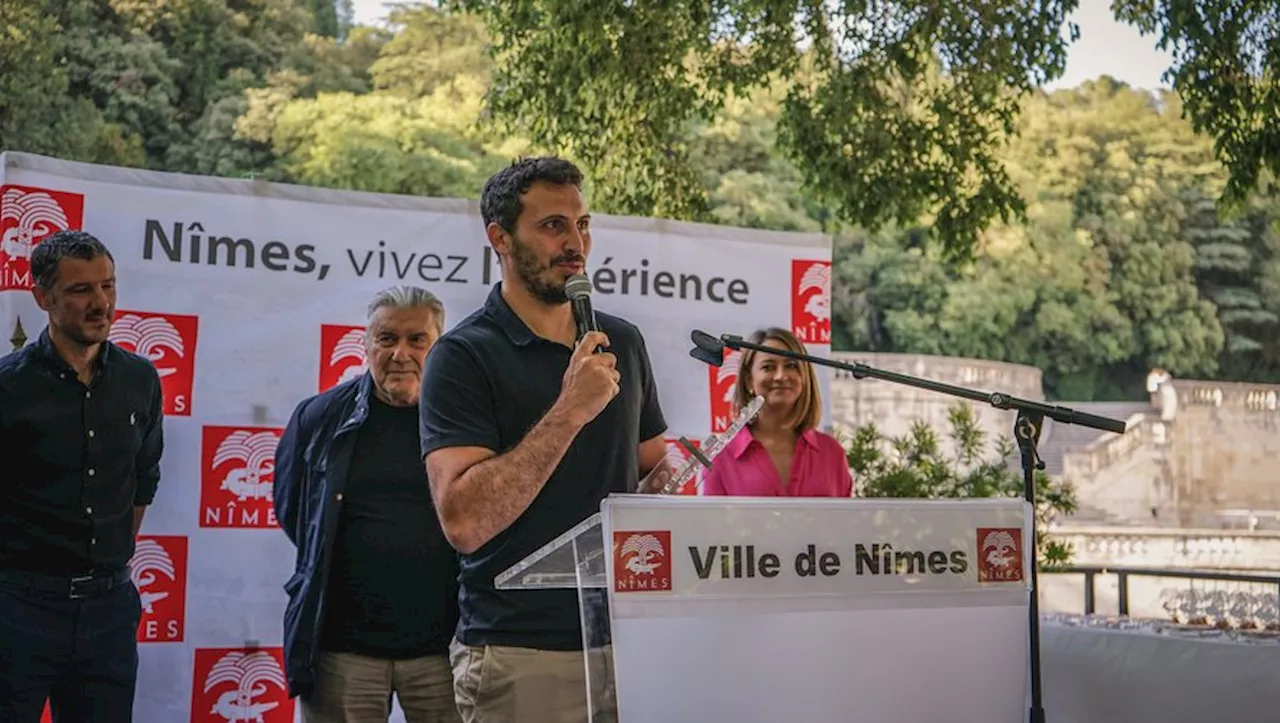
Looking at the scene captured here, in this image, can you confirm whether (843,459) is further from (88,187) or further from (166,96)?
(166,96)

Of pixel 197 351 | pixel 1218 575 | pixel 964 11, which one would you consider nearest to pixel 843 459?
pixel 197 351

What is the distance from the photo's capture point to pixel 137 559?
4.21 metres

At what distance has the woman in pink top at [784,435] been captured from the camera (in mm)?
A: 4078

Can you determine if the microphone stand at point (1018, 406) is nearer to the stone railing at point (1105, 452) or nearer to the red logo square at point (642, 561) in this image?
the red logo square at point (642, 561)

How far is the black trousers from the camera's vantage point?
3.04 metres

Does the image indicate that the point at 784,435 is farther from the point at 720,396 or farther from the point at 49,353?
the point at 49,353

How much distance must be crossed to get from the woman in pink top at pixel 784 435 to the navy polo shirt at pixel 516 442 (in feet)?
6.35

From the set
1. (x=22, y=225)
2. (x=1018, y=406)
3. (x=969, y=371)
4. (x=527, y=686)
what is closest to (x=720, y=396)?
(x=22, y=225)

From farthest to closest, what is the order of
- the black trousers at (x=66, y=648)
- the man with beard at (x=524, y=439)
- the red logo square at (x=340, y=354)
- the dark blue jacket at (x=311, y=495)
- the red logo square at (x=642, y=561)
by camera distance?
the red logo square at (x=340, y=354) → the dark blue jacket at (x=311, y=495) → the black trousers at (x=66, y=648) → the man with beard at (x=524, y=439) → the red logo square at (x=642, y=561)

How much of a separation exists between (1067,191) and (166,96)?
24949 mm

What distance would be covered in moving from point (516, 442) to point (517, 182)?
0.40m

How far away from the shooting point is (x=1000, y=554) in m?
1.99

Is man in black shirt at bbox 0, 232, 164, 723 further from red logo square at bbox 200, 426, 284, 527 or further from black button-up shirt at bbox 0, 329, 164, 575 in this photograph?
red logo square at bbox 200, 426, 284, 527

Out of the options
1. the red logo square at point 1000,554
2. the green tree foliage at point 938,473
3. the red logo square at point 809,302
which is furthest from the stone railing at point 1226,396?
the red logo square at point 1000,554
